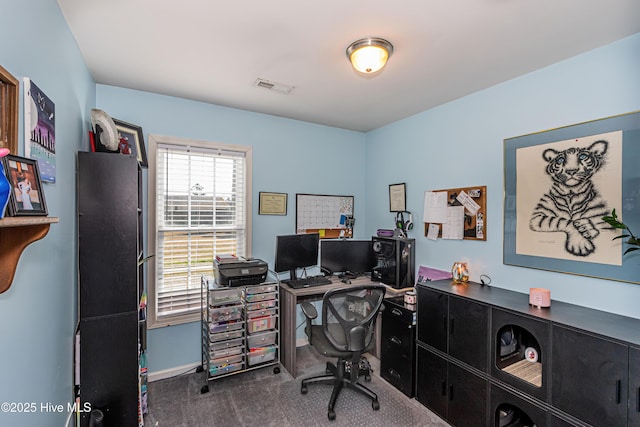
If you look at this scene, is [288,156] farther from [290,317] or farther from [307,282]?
[290,317]

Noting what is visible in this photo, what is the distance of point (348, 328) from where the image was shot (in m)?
2.28

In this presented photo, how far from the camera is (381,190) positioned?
11.8 feet

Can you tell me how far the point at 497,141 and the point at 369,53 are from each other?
1.30 metres

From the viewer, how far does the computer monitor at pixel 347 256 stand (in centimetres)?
320

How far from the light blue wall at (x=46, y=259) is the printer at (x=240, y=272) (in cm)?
98

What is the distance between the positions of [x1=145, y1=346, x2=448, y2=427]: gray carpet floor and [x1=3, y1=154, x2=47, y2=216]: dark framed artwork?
191 cm

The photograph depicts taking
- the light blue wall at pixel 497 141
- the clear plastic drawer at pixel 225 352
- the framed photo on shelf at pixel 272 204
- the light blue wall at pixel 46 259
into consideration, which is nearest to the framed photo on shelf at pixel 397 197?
the light blue wall at pixel 497 141

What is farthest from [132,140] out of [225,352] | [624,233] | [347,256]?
[624,233]

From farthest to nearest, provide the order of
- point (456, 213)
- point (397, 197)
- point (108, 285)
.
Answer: point (397, 197) → point (456, 213) → point (108, 285)

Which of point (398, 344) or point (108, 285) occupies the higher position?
point (108, 285)

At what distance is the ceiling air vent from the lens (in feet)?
7.90

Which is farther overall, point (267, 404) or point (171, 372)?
point (171, 372)

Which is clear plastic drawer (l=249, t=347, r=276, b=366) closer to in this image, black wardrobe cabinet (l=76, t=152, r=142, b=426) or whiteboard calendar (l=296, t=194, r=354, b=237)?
black wardrobe cabinet (l=76, t=152, r=142, b=426)

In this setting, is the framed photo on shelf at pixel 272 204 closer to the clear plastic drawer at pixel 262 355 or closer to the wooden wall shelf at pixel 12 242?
the clear plastic drawer at pixel 262 355
